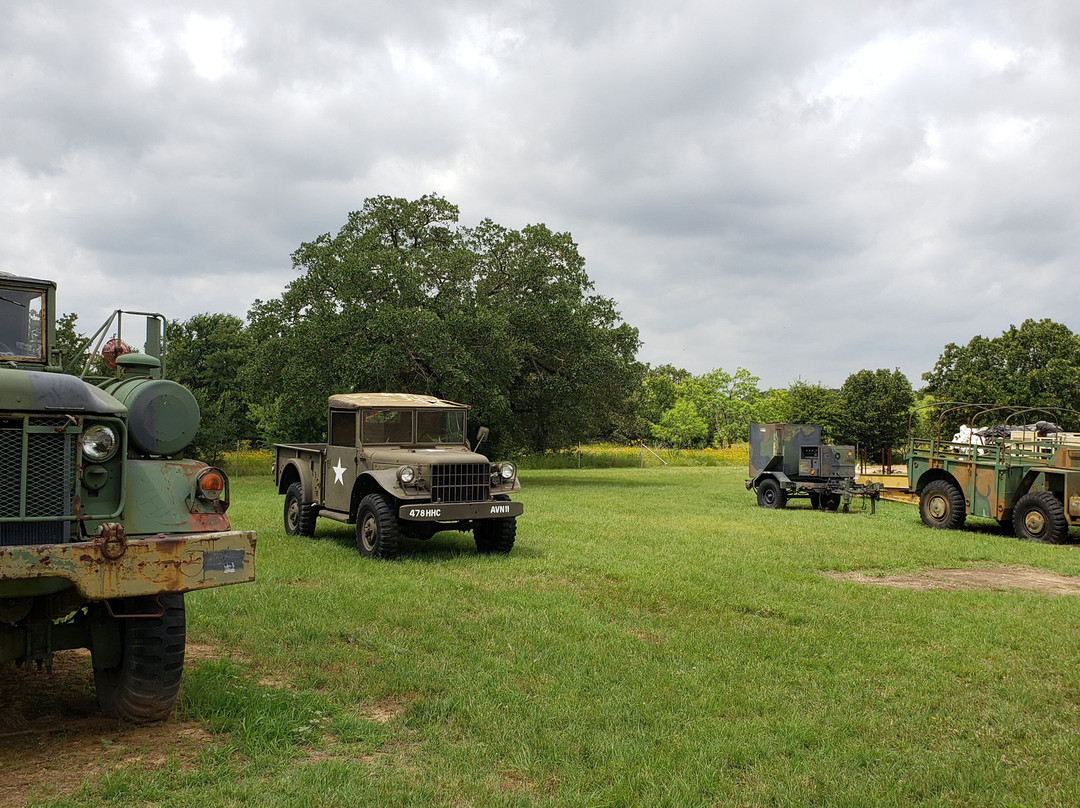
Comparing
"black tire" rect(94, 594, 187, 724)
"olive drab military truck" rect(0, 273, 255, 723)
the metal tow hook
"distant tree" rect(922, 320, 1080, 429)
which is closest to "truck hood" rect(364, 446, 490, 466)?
"olive drab military truck" rect(0, 273, 255, 723)

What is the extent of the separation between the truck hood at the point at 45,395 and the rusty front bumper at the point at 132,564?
2.03 feet

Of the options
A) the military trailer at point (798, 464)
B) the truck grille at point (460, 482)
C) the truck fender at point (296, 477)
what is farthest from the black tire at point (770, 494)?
the truck fender at point (296, 477)

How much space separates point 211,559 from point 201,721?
1079mm

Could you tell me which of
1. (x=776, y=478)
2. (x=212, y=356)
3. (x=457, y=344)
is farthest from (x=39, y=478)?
(x=212, y=356)

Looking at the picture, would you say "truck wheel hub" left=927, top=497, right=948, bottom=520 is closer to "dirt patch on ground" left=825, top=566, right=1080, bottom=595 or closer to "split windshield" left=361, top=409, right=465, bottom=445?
"dirt patch on ground" left=825, top=566, right=1080, bottom=595

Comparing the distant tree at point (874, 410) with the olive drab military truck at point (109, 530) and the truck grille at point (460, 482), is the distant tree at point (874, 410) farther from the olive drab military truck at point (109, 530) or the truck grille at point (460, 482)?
the olive drab military truck at point (109, 530)

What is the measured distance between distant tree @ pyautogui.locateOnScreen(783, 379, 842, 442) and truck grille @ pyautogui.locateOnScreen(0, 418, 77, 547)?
89.4 feet

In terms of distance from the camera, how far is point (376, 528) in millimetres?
10141

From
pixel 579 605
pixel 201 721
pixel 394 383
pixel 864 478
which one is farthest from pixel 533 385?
pixel 201 721

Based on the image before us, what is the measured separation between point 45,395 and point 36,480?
1.26ft

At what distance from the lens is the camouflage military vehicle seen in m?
13.4

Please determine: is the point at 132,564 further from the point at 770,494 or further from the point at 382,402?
the point at 770,494

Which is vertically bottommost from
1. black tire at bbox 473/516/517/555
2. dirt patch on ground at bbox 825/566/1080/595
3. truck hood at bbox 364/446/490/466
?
dirt patch on ground at bbox 825/566/1080/595

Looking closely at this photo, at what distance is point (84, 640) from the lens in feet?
14.7
